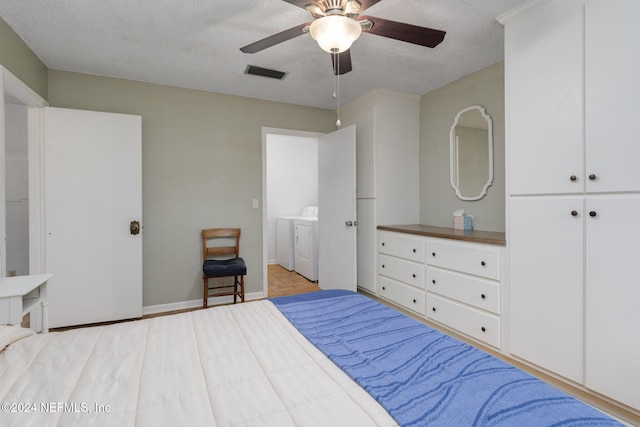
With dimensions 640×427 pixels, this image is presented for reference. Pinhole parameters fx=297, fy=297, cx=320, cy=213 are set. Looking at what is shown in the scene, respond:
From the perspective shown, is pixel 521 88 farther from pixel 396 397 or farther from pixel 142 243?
pixel 142 243

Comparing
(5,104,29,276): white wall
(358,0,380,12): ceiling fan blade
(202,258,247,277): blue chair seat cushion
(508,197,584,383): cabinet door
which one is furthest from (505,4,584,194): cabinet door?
(5,104,29,276): white wall

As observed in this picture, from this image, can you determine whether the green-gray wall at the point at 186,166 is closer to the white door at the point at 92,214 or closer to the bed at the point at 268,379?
the white door at the point at 92,214

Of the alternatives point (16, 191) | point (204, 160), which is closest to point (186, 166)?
point (204, 160)

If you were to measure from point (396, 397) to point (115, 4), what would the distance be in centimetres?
259

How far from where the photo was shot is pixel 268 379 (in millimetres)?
924

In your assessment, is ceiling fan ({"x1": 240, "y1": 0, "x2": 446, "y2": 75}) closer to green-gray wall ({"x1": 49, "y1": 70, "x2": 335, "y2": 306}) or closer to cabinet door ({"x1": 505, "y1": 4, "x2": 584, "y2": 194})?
cabinet door ({"x1": 505, "y1": 4, "x2": 584, "y2": 194})

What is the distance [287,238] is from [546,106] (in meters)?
4.07

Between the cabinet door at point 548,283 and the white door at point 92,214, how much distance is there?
10.5 feet

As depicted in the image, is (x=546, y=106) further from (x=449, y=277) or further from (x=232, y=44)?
(x=232, y=44)

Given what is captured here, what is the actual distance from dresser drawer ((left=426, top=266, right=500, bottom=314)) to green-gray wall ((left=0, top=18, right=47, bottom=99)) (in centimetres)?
357

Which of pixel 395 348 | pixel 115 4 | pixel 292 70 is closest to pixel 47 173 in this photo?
pixel 115 4

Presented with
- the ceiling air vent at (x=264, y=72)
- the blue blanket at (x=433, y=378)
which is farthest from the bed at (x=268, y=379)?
the ceiling air vent at (x=264, y=72)

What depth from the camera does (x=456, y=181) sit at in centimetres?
306

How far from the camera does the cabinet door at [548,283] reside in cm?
169
